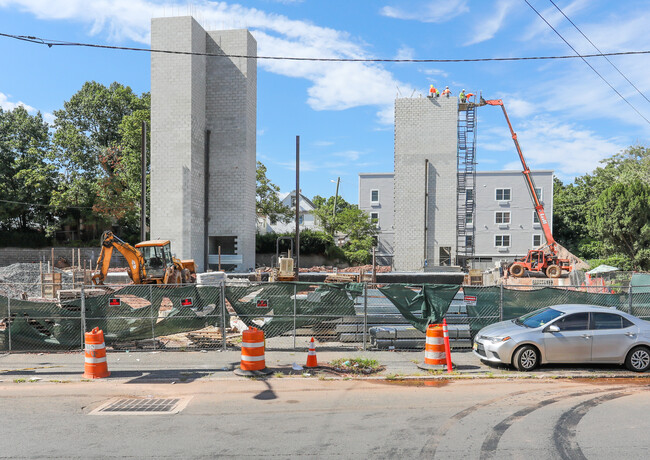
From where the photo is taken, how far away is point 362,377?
34.1 feet

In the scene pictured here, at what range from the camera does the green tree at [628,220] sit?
3438 cm

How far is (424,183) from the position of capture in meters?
44.1

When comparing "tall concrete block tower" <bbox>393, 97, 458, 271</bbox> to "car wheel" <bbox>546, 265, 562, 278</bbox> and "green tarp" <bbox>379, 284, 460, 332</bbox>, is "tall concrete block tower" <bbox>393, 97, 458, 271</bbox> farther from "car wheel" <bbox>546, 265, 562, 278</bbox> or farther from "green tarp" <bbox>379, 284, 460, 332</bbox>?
"green tarp" <bbox>379, 284, 460, 332</bbox>

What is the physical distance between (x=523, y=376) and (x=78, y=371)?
942 cm

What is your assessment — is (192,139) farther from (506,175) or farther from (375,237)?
(506,175)

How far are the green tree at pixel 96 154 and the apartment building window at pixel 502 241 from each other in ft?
124

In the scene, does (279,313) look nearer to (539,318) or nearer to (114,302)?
(114,302)

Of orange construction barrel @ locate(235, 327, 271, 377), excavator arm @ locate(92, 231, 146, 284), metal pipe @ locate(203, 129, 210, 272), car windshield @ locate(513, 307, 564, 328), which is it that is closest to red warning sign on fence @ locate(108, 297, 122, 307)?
orange construction barrel @ locate(235, 327, 271, 377)

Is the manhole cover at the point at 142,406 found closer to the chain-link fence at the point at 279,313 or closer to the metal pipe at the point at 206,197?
the chain-link fence at the point at 279,313

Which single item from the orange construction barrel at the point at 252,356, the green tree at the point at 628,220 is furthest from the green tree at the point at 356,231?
the orange construction barrel at the point at 252,356

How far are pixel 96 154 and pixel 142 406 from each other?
4999 centimetres

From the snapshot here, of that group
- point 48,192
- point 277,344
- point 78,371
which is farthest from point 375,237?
point 78,371

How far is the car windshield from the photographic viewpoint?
1105 centimetres

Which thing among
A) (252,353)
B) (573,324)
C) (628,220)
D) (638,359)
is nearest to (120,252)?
(252,353)
